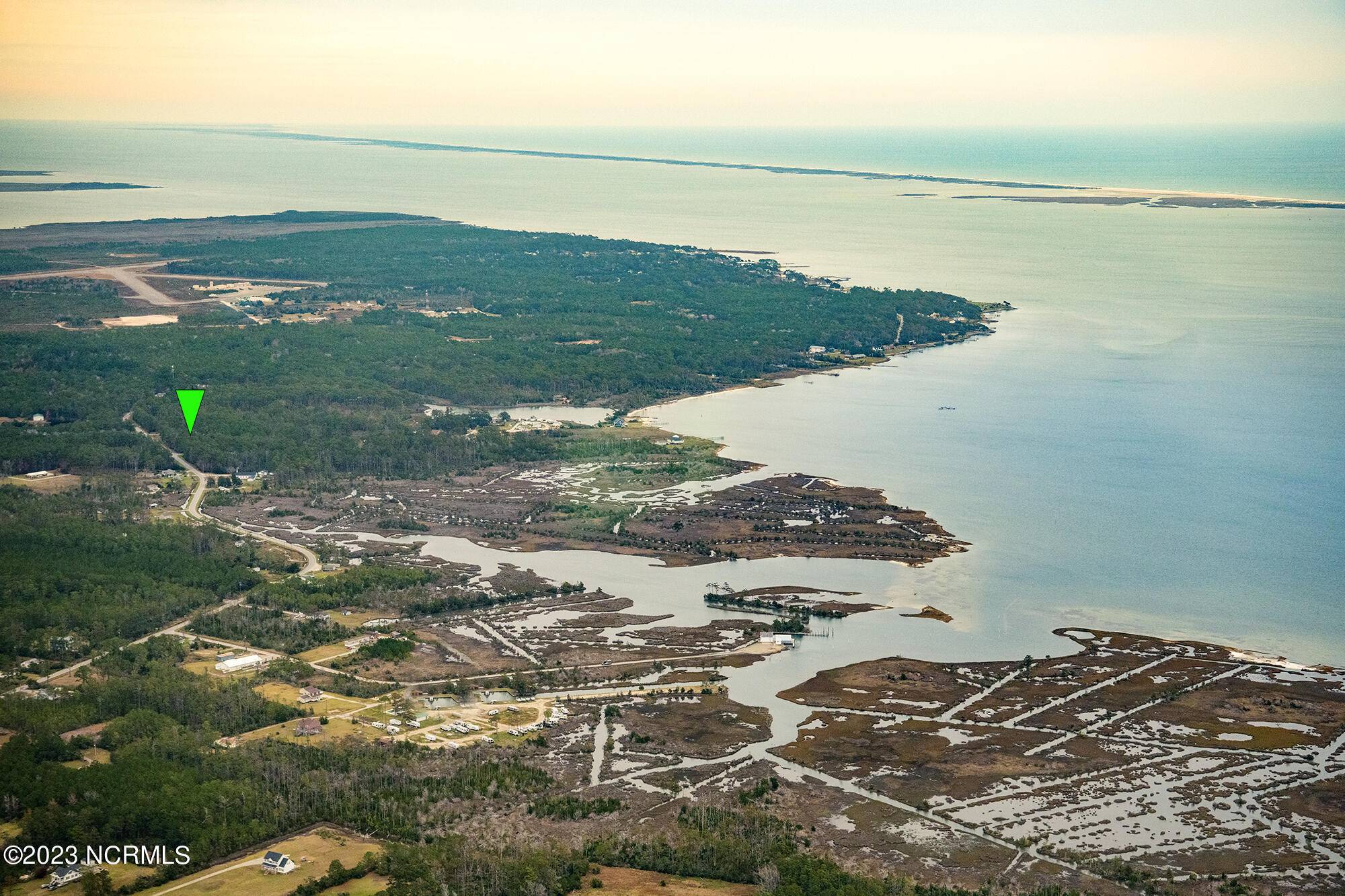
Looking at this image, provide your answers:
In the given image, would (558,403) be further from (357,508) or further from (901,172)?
(901,172)

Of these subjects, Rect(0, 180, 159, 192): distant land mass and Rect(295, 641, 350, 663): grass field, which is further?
Rect(0, 180, 159, 192): distant land mass

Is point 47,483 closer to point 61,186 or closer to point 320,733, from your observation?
point 320,733

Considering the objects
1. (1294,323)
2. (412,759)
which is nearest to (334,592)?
(412,759)

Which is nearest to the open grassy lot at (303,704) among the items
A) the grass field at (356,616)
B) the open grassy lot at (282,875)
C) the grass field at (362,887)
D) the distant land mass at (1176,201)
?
the grass field at (356,616)

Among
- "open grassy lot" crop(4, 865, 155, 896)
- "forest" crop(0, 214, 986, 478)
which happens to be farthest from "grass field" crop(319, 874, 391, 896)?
"forest" crop(0, 214, 986, 478)

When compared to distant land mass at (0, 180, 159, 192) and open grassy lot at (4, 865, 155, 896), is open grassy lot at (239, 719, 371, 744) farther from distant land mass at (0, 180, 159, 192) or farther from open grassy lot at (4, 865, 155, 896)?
distant land mass at (0, 180, 159, 192)

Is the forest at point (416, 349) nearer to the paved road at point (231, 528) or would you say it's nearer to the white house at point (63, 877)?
the paved road at point (231, 528)
